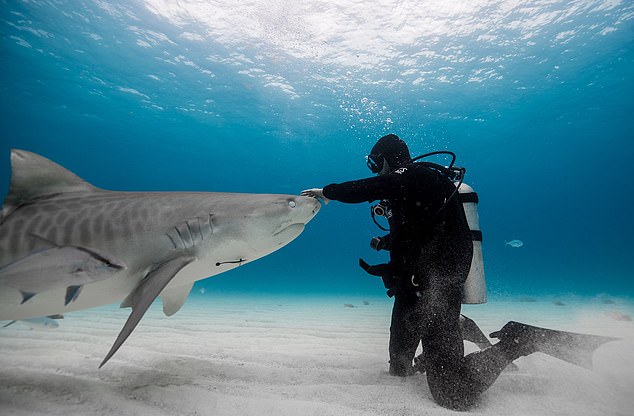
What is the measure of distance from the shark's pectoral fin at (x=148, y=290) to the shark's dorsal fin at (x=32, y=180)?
1094 millimetres

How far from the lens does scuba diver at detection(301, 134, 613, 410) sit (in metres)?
2.29

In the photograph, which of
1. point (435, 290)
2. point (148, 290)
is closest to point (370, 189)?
point (435, 290)

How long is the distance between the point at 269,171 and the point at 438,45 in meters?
49.6

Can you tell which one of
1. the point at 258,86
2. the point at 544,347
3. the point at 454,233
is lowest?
the point at 544,347

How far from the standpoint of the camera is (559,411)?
6.80ft

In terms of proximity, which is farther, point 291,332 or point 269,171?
point 269,171

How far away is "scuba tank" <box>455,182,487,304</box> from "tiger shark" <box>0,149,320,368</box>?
1936 mm

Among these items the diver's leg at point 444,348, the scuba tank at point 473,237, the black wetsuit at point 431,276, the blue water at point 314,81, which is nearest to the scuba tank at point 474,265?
the scuba tank at point 473,237

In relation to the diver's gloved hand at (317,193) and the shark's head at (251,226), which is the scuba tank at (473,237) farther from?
the shark's head at (251,226)

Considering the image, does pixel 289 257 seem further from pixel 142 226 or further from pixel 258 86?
pixel 142 226

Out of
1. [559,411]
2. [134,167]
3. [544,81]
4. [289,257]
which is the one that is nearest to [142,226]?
[559,411]

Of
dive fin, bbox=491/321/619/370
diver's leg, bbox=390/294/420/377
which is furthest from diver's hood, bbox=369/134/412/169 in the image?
dive fin, bbox=491/321/619/370

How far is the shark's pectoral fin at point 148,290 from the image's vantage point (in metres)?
1.54

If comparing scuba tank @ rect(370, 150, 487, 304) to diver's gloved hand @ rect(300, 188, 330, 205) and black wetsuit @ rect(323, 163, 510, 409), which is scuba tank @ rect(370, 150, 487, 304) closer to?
black wetsuit @ rect(323, 163, 510, 409)
